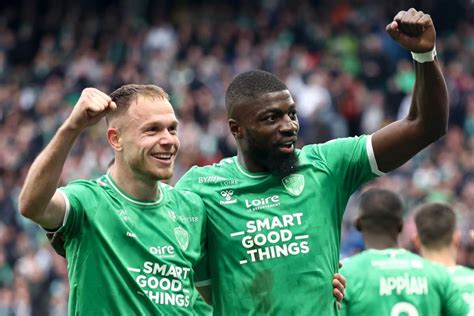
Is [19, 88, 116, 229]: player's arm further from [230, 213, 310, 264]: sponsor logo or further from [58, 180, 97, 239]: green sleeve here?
[230, 213, 310, 264]: sponsor logo

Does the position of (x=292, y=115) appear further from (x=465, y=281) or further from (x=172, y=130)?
(x=465, y=281)

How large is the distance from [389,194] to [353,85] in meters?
13.1

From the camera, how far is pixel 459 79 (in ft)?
67.1

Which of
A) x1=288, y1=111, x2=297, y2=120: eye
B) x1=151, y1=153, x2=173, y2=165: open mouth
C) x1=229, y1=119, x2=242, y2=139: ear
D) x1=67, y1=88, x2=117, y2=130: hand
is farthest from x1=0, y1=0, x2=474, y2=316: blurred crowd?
x1=67, y1=88, x2=117, y2=130: hand

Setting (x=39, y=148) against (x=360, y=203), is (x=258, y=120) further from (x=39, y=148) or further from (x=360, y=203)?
(x=39, y=148)

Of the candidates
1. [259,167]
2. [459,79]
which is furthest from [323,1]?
[259,167]

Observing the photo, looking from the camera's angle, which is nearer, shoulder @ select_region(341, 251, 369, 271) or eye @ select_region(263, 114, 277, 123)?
eye @ select_region(263, 114, 277, 123)

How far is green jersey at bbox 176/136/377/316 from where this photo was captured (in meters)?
6.97

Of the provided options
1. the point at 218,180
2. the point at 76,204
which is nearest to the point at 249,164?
the point at 218,180

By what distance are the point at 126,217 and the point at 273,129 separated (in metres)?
1.04

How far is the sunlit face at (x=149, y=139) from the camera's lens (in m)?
6.70

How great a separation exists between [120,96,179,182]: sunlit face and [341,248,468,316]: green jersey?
7.43ft

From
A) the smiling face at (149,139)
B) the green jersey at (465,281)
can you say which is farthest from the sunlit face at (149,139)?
the green jersey at (465,281)

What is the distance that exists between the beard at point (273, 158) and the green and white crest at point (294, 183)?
0.04 metres
